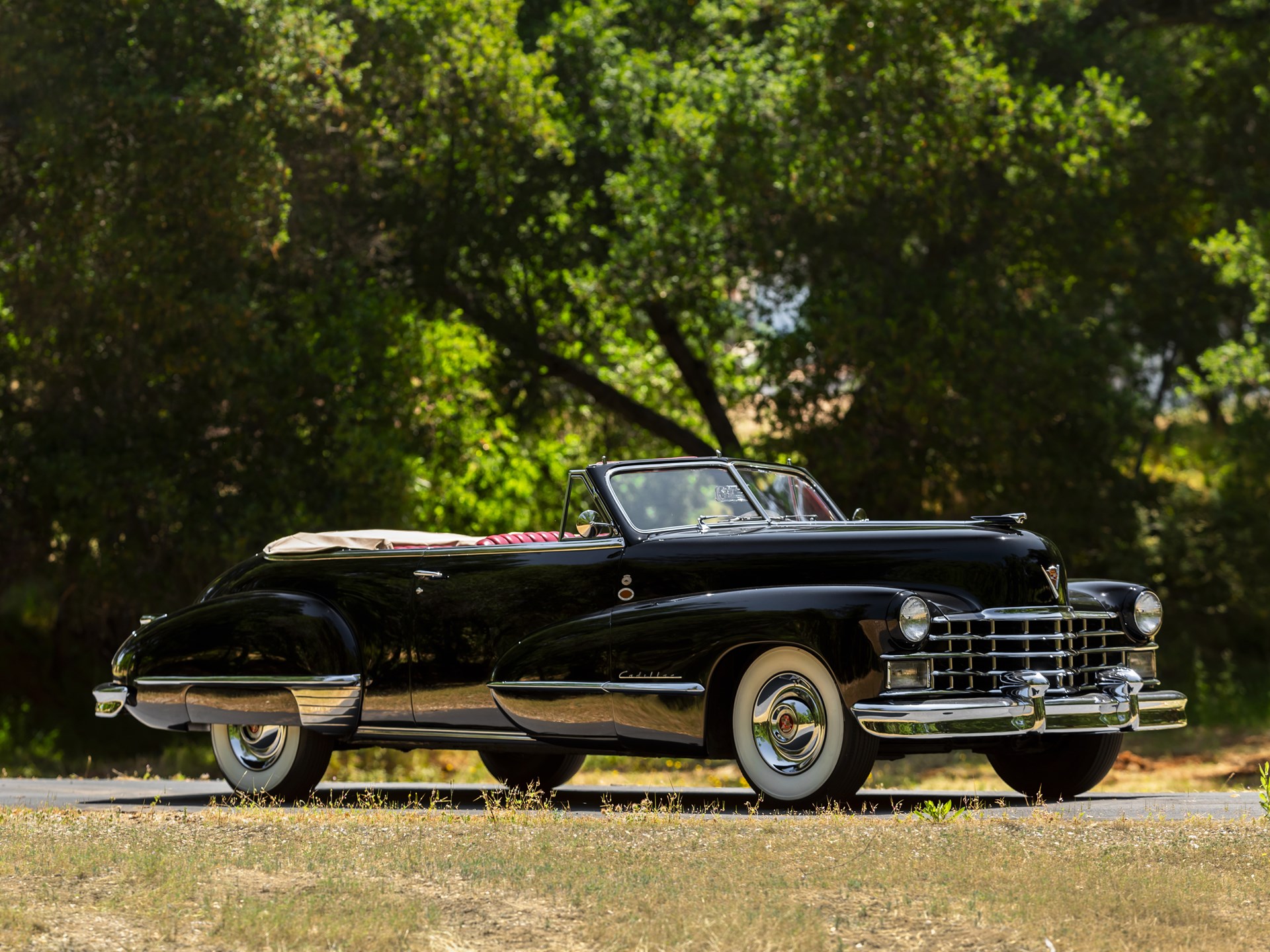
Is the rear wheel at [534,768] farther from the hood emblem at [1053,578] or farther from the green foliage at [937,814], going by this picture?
the hood emblem at [1053,578]

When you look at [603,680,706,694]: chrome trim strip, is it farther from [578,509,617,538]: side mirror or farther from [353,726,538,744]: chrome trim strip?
[578,509,617,538]: side mirror

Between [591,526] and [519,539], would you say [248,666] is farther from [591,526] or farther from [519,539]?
[591,526]

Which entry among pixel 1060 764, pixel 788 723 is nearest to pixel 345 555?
pixel 788 723

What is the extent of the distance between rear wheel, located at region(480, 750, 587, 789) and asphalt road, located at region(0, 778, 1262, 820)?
4.8 inches

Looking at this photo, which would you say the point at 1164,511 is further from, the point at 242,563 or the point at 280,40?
the point at 242,563

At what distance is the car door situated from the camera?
28.5 ft

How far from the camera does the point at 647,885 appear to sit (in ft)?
19.6

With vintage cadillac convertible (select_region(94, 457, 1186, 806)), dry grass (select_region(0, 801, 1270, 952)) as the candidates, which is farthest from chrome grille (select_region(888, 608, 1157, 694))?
dry grass (select_region(0, 801, 1270, 952))

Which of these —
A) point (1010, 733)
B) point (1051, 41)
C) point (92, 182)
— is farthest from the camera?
point (1051, 41)

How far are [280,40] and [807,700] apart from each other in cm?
1137

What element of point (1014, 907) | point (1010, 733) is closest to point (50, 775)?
point (1010, 733)

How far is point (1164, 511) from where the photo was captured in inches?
883

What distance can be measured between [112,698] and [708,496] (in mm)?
4070

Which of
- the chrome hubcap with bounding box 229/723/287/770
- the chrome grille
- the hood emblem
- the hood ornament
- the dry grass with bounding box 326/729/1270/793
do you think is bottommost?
the dry grass with bounding box 326/729/1270/793
